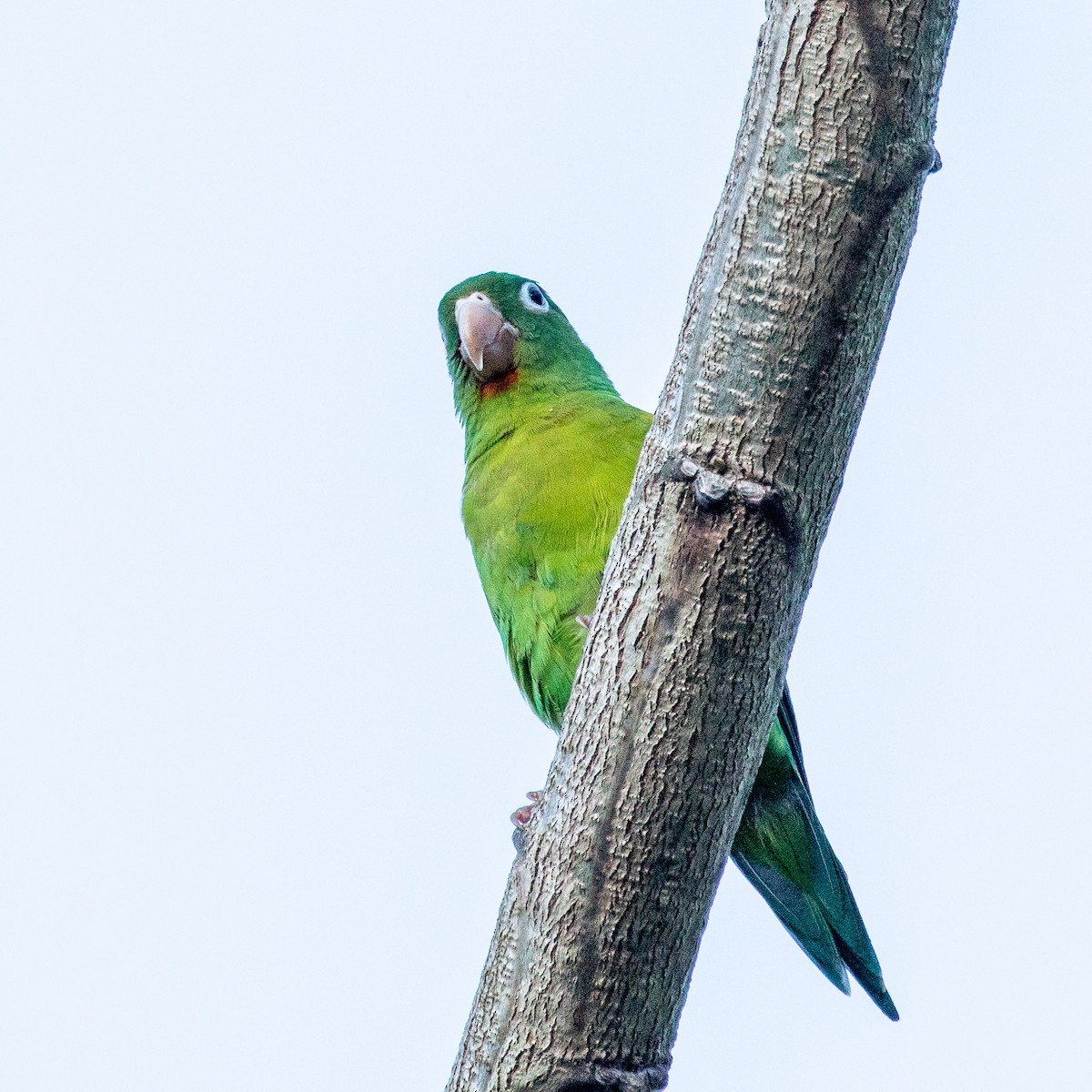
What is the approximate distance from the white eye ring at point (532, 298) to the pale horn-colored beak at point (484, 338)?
4.8 inches

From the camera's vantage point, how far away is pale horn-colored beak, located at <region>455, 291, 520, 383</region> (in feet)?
16.0

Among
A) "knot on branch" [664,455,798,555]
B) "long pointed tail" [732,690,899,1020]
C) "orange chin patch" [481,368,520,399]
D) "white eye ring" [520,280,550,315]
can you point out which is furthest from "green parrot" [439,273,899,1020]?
"knot on branch" [664,455,798,555]

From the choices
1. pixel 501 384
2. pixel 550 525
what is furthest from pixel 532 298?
pixel 550 525

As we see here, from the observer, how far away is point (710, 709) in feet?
8.17

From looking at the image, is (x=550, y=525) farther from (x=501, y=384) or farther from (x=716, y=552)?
(x=716, y=552)

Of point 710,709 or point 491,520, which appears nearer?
point 710,709

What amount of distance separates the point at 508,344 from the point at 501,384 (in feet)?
0.53

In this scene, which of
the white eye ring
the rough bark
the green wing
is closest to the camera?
the rough bark

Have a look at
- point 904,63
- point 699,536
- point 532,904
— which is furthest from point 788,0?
point 532,904

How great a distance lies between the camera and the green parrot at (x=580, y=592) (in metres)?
4.12

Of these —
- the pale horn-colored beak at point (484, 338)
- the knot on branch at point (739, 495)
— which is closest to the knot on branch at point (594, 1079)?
the knot on branch at point (739, 495)

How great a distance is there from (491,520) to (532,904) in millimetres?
1947

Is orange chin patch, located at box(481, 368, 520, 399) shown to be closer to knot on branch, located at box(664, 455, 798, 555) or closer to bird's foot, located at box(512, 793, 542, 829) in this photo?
bird's foot, located at box(512, 793, 542, 829)

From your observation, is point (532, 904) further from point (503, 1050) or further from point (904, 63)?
point (904, 63)
